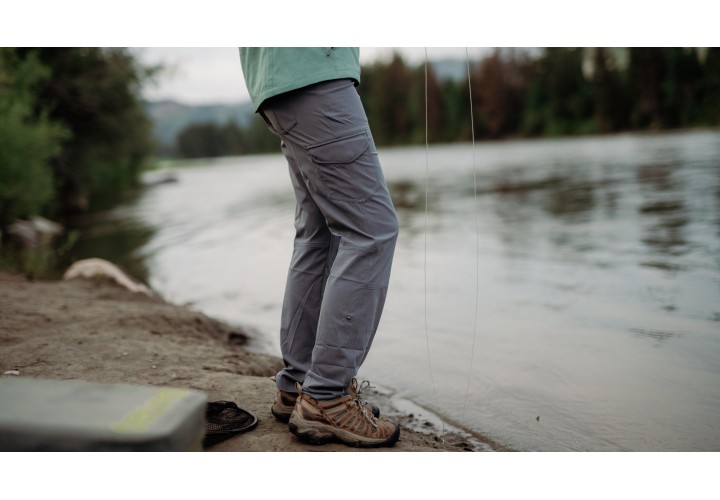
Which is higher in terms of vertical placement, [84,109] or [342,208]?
[84,109]

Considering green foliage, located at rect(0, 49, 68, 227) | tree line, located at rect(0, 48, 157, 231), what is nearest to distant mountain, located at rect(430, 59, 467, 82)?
green foliage, located at rect(0, 49, 68, 227)

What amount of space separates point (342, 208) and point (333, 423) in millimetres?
748

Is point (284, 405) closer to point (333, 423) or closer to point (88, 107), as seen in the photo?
point (333, 423)

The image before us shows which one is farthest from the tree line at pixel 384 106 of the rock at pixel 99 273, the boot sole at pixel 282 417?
the rock at pixel 99 273

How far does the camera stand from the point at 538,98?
5378cm

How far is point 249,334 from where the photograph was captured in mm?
4477

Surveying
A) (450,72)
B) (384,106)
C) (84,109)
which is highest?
(450,72)

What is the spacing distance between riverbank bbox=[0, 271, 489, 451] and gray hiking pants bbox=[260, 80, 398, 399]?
357 mm

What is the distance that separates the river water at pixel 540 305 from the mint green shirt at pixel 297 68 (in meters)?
1.42

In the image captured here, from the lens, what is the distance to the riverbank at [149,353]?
101 inches

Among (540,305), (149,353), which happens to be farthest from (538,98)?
(149,353)

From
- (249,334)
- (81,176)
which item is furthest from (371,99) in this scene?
(249,334)

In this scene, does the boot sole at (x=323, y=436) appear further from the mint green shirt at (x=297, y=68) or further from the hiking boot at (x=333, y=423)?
the mint green shirt at (x=297, y=68)
